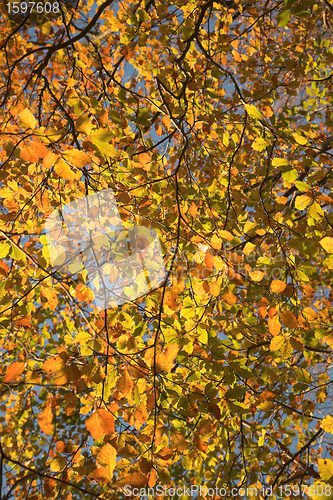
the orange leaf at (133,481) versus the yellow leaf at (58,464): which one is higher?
the yellow leaf at (58,464)

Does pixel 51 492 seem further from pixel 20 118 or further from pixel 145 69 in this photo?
pixel 145 69

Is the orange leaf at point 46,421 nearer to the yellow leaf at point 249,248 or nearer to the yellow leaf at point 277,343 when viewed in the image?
the yellow leaf at point 277,343

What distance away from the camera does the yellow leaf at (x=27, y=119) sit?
1103 mm

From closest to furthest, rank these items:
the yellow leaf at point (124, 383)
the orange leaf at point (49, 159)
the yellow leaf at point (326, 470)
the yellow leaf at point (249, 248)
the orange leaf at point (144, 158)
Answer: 1. the orange leaf at point (49, 159)
2. the yellow leaf at point (326, 470)
3. the yellow leaf at point (124, 383)
4. the yellow leaf at point (249, 248)
5. the orange leaf at point (144, 158)

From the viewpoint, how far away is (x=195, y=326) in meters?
1.64

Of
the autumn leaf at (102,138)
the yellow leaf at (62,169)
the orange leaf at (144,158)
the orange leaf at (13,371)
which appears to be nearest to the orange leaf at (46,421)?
the orange leaf at (13,371)

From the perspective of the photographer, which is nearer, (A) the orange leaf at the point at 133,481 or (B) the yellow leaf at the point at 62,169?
(A) the orange leaf at the point at 133,481

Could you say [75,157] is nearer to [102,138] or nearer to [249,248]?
[102,138]

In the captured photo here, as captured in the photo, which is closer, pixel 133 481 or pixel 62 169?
pixel 133 481

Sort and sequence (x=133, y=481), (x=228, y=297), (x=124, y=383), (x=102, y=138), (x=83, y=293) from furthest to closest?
(x=83, y=293) → (x=228, y=297) → (x=124, y=383) → (x=102, y=138) → (x=133, y=481)

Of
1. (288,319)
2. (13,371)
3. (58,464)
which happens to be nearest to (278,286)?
(288,319)

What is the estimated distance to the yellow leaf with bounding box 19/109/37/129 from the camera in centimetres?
110

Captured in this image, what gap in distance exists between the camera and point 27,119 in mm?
1116

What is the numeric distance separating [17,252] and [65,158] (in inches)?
30.7
